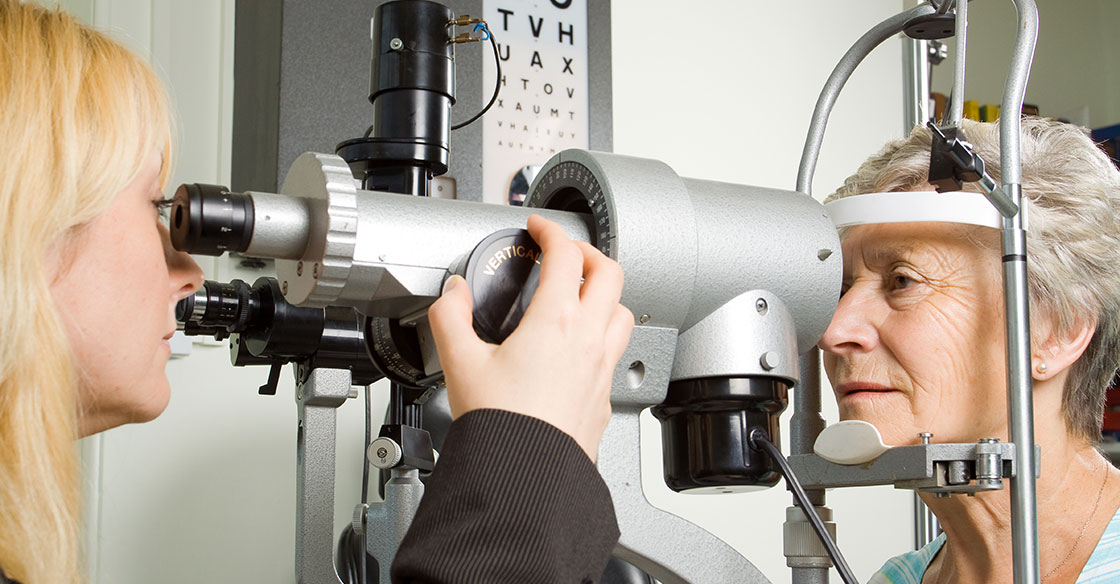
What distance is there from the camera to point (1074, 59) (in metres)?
3.12

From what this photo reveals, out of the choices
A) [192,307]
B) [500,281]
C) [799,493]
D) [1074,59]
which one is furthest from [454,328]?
[1074,59]

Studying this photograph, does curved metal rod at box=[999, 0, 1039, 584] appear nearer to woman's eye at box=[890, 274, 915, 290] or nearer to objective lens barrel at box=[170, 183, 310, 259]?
woman's eye at box=[890, 274, 915, 290]

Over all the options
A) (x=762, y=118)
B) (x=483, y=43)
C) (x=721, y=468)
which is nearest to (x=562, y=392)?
(x=721, y=468)

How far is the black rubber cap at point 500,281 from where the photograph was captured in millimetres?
623

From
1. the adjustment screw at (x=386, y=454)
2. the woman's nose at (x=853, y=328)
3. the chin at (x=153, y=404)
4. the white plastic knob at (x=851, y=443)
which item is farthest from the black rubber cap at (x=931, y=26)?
the chin at (x=153, y=404)

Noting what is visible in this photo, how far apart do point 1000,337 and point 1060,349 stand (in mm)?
72

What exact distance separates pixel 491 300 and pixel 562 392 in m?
0.08

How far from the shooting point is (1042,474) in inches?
40.4

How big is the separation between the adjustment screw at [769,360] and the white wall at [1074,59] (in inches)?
99.6

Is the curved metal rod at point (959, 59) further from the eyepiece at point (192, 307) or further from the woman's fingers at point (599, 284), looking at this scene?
the eyepiece at point (192, 307)

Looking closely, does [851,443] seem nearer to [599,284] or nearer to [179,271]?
[599,284]

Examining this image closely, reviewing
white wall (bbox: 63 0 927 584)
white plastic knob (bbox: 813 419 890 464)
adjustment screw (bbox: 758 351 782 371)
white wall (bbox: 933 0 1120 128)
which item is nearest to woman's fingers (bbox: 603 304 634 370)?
adjustment screw (bbox: 758 351 782 371)

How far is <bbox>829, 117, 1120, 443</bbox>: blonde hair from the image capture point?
1.00 meters

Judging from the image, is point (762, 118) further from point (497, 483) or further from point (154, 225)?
point (497, 483)
